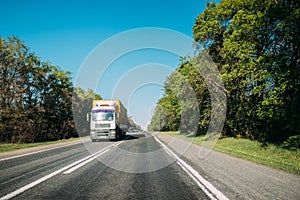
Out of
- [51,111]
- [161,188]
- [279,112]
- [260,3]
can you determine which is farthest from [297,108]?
[51,111]

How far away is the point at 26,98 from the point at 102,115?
18901mm

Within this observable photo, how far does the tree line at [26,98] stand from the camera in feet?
73.6

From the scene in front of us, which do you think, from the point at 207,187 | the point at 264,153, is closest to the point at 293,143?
the point at 264,153

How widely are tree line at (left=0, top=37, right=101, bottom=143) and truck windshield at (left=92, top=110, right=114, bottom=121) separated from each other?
7093mm

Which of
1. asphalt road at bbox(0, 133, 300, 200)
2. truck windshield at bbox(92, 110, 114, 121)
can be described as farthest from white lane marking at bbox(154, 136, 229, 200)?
truck windshield at bbox(92, 110, 114, 121)

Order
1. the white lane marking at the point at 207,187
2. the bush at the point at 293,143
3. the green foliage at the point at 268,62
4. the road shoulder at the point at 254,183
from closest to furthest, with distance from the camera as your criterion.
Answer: the white lane marking at the point at 207,187, the road shoulder at the point at 254,183, the bush at the point at 293,143, the green foliage at the point at 268,62

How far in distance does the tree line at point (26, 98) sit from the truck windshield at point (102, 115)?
7.09 metres

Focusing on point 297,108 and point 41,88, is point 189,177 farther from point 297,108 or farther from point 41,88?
point 41,88

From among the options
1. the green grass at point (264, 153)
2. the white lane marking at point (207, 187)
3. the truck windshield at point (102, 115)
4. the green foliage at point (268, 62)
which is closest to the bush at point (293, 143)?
the green grass at point (264, 153)

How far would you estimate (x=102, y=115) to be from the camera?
21.0m

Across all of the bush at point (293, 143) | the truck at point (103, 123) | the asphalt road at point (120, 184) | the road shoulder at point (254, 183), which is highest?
the truck at point (103, 123)

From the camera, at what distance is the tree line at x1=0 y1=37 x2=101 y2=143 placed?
A: 22.4 metres

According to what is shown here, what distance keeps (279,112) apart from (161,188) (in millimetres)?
12717

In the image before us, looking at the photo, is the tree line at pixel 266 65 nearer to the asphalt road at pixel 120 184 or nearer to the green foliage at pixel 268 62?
the green foliage at pixel 268 62
